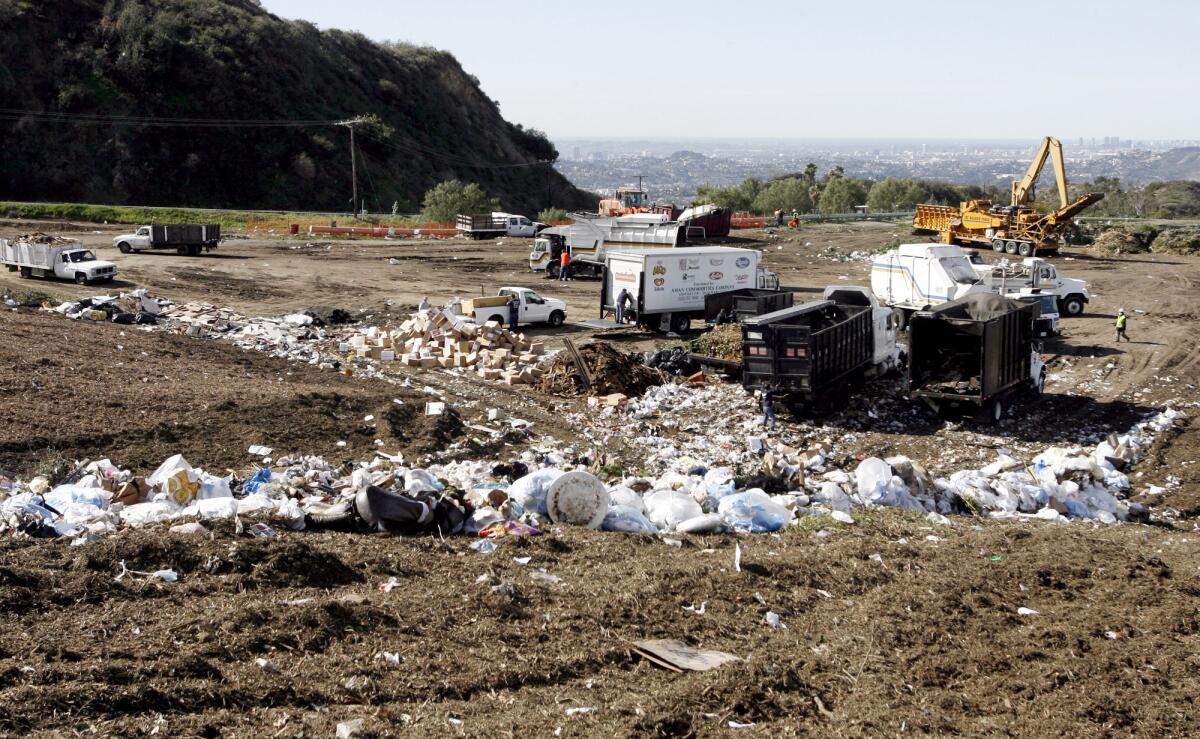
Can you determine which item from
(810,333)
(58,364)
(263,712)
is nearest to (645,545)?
(263,712)

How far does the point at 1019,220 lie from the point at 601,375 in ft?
98.0

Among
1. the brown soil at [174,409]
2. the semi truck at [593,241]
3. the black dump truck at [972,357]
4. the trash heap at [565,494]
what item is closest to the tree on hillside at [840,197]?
the semi truck at [593,241]

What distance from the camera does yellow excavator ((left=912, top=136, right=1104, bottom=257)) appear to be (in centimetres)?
4362

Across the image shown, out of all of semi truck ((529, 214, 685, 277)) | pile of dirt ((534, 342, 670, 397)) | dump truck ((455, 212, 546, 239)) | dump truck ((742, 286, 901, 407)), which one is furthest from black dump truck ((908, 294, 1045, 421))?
dump truck ((455, 212, 546, 239))

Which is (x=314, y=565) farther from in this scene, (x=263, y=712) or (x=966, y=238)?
(x=966, y=238)

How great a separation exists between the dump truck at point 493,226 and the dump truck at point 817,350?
101ft

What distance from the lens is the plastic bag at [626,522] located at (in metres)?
11.3

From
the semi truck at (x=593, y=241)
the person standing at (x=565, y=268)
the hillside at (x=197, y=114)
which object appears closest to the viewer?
the semi truck at (x=593, y=241)

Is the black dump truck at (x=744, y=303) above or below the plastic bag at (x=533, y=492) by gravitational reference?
above

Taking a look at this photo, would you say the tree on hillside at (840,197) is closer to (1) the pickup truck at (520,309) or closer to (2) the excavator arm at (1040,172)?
(2) the excavator arm at (1040,172)

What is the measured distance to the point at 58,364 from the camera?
1733 centimetres

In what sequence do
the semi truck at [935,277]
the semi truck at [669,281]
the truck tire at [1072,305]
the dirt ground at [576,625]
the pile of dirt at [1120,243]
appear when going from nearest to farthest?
the dirt ground at [576,625] < the semi truck at [935,277] < the semi truck at [669,281] < the truck tire at [1072,305] < the pile of dirt at [1120,243]

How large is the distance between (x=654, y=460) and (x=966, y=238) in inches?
1315

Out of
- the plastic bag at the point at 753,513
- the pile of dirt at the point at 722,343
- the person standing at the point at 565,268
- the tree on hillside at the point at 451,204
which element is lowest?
the plastic bag at the point at 753,513
